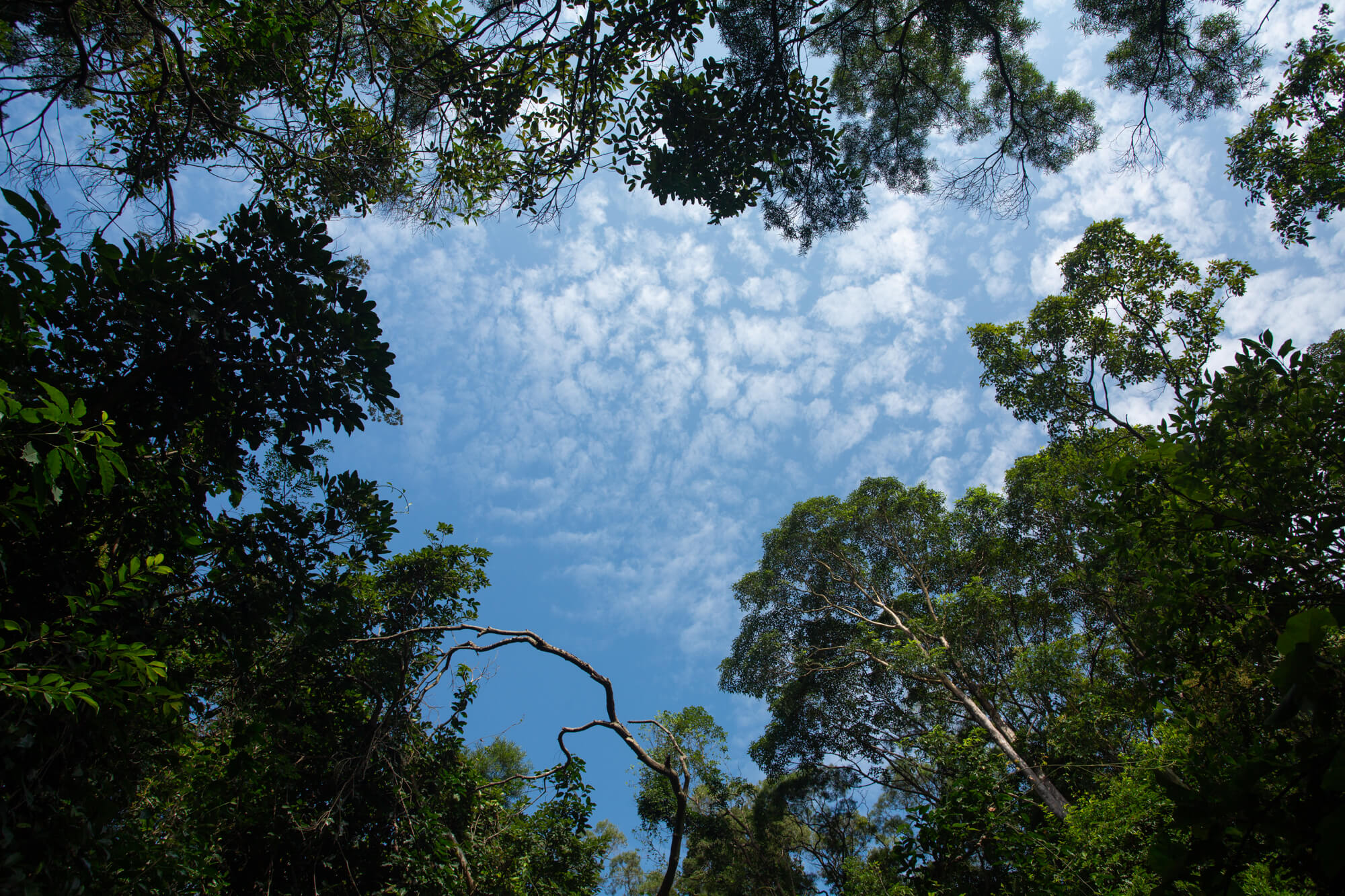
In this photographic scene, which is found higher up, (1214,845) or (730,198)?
(730,198)

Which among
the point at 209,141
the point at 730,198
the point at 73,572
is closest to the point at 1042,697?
the point at 730,198

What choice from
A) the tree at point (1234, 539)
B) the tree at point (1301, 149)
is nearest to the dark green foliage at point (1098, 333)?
the tree at point (1301, 149)

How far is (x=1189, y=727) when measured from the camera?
399 cm

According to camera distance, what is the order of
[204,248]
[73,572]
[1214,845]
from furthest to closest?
[204,248] → [73,572] → [1214,845]

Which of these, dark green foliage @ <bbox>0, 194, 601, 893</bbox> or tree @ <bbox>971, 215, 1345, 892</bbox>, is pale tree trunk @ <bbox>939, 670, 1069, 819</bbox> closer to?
tree @ <bbox>971, 215, 1345, 892</bbox>

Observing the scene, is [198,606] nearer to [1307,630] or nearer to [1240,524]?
[1307,630]

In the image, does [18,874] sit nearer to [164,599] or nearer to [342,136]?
[164,599]

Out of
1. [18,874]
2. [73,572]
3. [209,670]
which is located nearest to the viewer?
[18,874]

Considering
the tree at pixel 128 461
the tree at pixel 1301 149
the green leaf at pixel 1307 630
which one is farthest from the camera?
the tree at pixel 1301 149

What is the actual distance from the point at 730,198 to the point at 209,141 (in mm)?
5015

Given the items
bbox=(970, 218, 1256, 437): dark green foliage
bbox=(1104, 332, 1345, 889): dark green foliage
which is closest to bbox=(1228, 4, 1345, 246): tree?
bbox=(970, 218, 1256, 437): dark green foliage

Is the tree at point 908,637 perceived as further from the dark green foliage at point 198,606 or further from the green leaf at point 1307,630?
the green leaf at point 1307,630

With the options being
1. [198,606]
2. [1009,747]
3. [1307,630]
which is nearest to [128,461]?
[198,606]

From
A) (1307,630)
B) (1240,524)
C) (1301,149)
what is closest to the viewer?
(1307,630)
